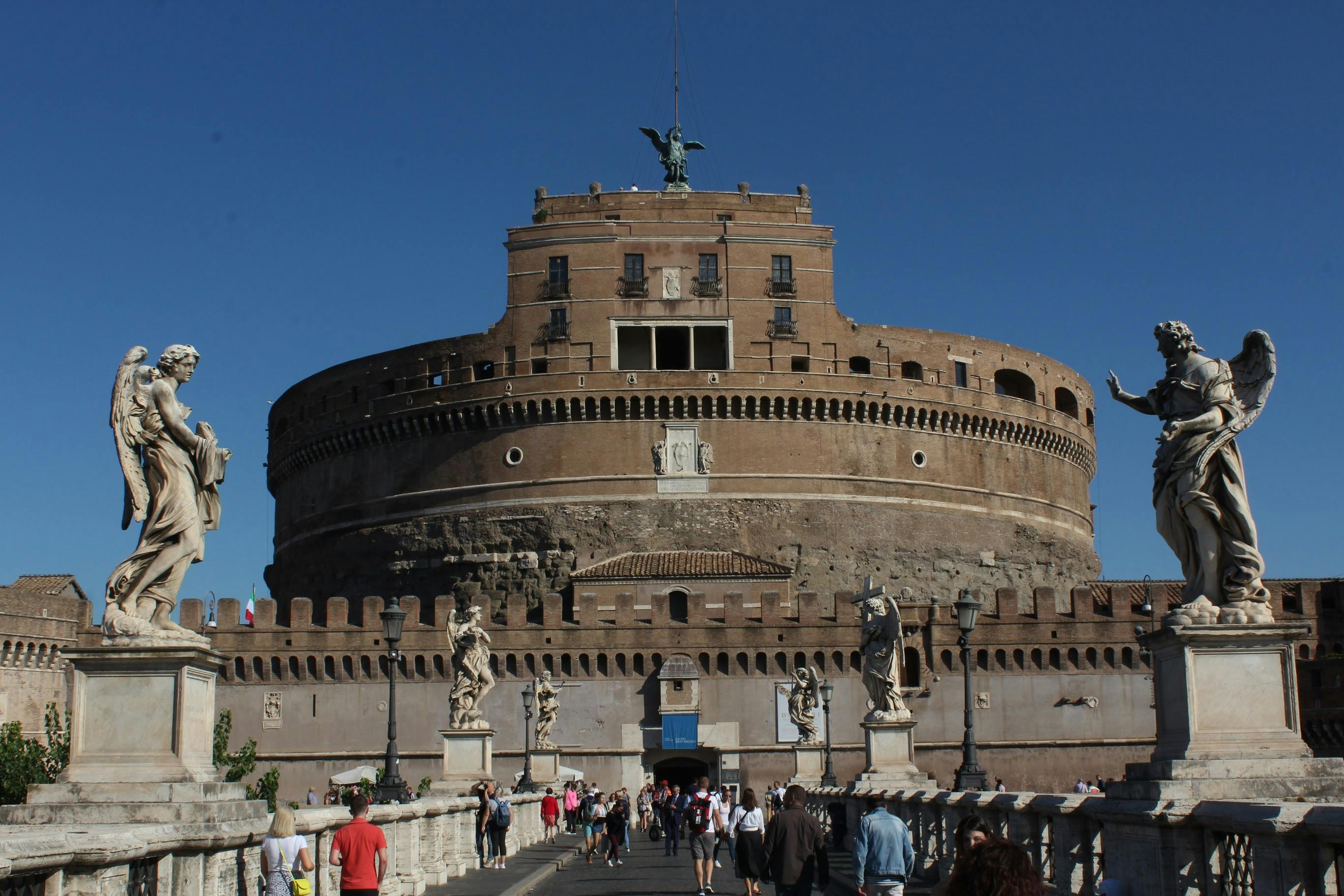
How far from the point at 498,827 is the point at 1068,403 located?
4315 centimetres

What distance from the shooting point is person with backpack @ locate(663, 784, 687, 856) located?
976 inches

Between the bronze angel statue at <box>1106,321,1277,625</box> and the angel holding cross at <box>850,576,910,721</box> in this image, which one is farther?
the angel holding cross at <box>850,576,910,721</box>

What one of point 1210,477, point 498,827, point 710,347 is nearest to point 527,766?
point 498,827

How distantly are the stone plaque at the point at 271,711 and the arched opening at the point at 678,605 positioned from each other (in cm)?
1097

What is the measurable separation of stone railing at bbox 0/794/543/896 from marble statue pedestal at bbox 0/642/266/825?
0.18 m

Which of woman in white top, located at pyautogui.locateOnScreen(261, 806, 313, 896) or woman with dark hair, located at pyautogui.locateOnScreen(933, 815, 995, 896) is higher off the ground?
woman with dark hair, located at pyautogui.locateOnScreen(933, 815, 995, 896)

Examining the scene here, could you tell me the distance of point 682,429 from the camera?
162 feet

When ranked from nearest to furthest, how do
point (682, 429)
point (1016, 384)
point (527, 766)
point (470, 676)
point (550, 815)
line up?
point (470, 676) < point (550, 815) < point (527, 766) < point (682, 429) < point (1016, 384)

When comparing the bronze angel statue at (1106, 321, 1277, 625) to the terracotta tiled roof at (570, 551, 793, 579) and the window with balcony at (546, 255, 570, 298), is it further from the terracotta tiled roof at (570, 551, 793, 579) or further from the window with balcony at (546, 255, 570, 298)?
the window with balcony at (546, 255, 570, 298)

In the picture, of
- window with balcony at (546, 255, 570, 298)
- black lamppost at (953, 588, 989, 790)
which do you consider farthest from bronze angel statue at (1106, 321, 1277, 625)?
window with balcony at (546, 255, 570, 298)

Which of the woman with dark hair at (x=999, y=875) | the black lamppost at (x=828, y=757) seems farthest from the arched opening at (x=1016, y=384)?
the woman with dark hair at (x=999, y=875)

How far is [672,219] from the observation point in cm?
5166

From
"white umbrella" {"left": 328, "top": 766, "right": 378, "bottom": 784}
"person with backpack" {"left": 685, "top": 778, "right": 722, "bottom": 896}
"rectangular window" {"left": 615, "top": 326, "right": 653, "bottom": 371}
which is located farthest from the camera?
"rectangular window" {"left": 615, "top": 326, "right": 653, "bottom": 371}

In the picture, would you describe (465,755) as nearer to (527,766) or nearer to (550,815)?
(550,815)
